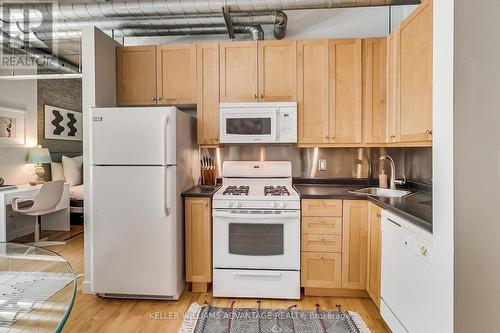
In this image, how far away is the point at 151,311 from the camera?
2383 mm

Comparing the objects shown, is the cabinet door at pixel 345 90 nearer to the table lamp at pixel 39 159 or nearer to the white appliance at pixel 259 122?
the white appliance at pixel 259 122

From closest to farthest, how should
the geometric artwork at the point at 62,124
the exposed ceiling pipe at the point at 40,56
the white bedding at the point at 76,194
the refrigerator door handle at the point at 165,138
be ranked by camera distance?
1. the refrigerator door handle at the point at 165,138
2. the exposed ceiling pipe at the point at 40,56
3. the white bedding at the point at 76,194
4. the geometric artwork at the point at 62,124

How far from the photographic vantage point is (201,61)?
291cm

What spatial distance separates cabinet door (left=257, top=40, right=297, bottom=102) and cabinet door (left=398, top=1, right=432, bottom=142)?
943 millimetres

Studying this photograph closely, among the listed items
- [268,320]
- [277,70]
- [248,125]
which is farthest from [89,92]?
[268,320]

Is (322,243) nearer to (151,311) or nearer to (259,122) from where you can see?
(259,122)

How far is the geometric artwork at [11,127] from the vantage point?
165 inches

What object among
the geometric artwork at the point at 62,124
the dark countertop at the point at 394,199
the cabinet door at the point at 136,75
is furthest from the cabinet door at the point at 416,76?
the geometric artwork at the point at 62,124

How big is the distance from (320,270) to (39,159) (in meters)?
4.45

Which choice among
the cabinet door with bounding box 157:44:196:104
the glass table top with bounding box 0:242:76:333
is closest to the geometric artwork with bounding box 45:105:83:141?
the cabinet door with bounding box 157:44:196:104

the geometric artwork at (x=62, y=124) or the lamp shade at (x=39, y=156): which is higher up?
the geometric artwork at (x=62, y=124)

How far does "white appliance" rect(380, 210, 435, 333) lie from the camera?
1.50 m

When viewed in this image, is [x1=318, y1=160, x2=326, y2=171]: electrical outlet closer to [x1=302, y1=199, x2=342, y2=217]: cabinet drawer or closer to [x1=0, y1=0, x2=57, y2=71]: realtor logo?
[x1=302, y1=199, x2=342, y2=217]: cabinet drawer

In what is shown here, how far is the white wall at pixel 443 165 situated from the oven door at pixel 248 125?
1613 mm
